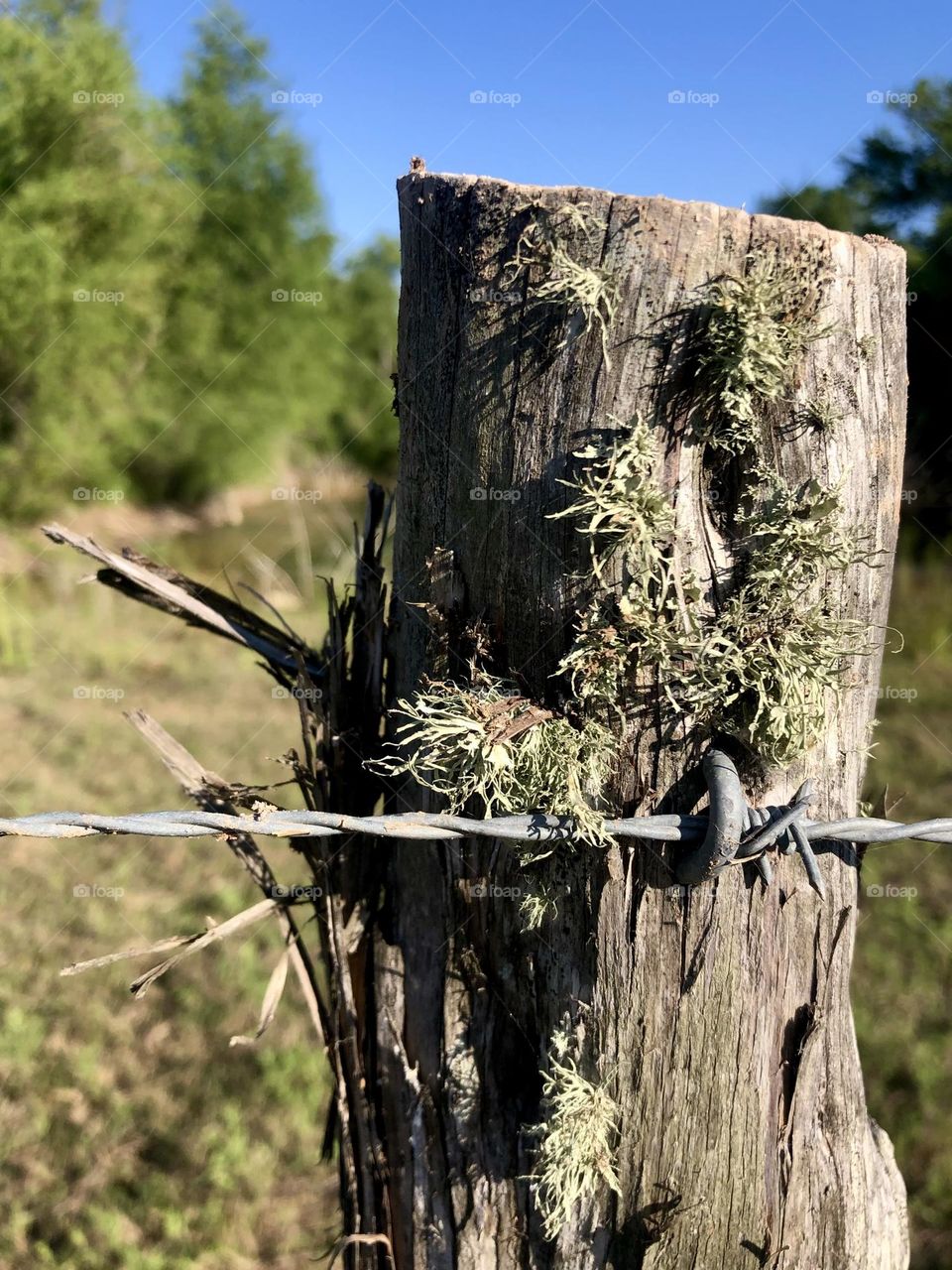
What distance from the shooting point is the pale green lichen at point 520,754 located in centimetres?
126

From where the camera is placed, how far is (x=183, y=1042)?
350 cm

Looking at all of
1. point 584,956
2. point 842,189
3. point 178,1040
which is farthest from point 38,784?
point 842,189

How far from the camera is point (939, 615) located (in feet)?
25.8

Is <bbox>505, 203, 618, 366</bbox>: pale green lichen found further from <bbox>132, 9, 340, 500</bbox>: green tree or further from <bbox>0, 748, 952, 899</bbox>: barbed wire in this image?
<bbox>132, 9, 340, 500</bbox>: green tree

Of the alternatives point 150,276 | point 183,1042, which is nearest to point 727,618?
point 183,1042
